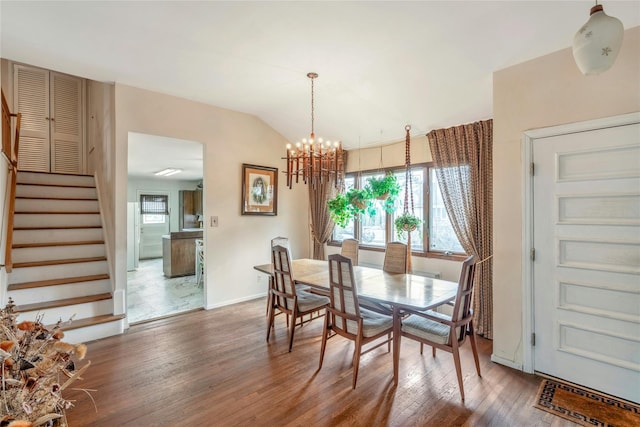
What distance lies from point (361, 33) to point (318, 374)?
9.89 feet

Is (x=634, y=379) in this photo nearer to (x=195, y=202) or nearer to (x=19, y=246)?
(x=19, y=246)

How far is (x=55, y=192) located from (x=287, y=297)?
4.05 meters

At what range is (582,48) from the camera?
1.41m

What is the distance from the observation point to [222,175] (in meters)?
4.51

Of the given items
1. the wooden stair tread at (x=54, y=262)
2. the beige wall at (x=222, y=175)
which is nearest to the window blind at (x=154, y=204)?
the wooden stair tread at (x=54, y=262)

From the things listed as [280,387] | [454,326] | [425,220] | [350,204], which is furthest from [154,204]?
[454,326]

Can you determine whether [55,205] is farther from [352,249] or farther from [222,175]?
[352,249]

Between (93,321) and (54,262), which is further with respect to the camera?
(54,262)

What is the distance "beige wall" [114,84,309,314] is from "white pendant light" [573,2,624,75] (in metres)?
4.15

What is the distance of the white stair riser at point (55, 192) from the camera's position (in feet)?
13.8

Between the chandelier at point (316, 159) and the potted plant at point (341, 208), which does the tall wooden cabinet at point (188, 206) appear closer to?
the potted plant at point (341, 208)

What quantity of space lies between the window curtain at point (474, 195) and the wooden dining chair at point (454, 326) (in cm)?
99

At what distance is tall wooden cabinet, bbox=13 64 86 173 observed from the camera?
4.76m

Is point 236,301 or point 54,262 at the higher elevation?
point 54,262
